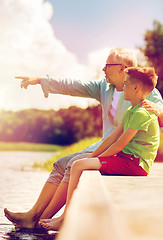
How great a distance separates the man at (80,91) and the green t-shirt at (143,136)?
0.29 m

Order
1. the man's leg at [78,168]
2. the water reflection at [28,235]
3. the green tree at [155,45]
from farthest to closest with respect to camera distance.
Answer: the green tree at [155,45] < the water reflection at [28,235] < the man's leg at [78,168]

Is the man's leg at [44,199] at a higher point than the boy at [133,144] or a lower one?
lower

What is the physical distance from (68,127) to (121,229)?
61442 mm

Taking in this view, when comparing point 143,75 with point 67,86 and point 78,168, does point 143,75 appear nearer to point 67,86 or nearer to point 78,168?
point 78,168

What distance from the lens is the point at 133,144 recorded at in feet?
10.9

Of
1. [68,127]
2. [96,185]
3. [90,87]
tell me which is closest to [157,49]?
[90,87]

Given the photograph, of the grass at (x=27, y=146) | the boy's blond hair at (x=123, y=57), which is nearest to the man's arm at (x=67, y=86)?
the boy's blond hair at (x=123, y=57)

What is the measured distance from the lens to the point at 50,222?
3.51 metres

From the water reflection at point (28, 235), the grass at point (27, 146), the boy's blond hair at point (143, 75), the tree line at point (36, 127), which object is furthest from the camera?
the grass at point (27, 146)

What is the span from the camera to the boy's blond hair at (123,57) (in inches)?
150

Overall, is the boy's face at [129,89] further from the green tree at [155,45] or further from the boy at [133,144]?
the green tree at [155,45]

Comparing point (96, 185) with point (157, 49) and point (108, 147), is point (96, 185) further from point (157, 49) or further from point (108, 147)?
point (157, 49)

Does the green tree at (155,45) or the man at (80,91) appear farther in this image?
the green tree at (155,45)

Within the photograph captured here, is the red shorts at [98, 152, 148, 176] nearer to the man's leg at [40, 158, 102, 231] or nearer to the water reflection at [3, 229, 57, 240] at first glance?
the man's leg at [40, 158, 102, 231]
